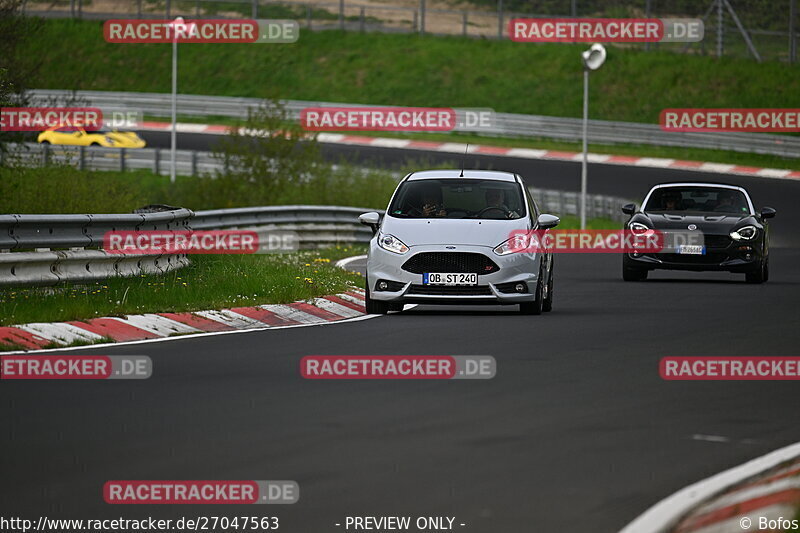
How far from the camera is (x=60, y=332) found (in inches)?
558

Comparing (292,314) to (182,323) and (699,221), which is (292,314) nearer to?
(182,323)

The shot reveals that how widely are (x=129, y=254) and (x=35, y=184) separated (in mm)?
11952

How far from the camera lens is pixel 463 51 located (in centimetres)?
6869

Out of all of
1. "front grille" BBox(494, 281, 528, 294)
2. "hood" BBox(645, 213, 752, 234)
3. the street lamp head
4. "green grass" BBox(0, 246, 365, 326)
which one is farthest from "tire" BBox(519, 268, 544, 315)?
the street lamp head

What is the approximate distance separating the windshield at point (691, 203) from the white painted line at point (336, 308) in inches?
279

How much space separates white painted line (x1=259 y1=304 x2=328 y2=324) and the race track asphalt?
4.52ft

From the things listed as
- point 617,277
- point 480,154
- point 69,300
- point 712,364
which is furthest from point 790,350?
point 480,154

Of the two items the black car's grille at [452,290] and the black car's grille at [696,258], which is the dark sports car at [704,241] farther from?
the black car's grille at [452,290]

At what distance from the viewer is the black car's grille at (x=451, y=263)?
16.8 meters

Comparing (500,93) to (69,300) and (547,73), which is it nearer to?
(547,73)

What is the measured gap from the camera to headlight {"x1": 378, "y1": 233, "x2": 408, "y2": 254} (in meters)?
17.0

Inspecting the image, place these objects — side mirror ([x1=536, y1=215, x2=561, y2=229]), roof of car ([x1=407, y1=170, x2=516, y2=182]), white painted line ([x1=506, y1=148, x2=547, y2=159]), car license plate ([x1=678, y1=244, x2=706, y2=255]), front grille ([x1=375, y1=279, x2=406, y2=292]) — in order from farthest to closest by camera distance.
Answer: white painted line ([x1=506, y1=148, x2=547, y2=159]) → car license plate ([x1=678, y1=244, x2=706, y2=255]) → roof of car ([x1=407, y1=170, x2=516, y2=182]) → side mirror ([x1=536, y1=215, x2=561, y2=229]) → front grille ([x1=375, y1=279, x2=406, y2=292])

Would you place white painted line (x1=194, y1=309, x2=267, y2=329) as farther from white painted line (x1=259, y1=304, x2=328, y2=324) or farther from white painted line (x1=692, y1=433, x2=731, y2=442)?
white painted line (x1=692, y1=433, x2=731, y2=442)

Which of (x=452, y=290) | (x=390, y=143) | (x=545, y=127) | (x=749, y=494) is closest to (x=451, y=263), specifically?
(x=452, y=290)
